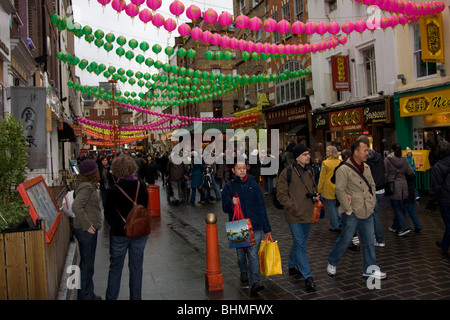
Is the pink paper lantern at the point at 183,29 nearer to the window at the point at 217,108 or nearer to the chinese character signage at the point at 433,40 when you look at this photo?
the chinese character signage at the point at 433,40

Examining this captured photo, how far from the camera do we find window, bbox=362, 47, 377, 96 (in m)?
16.2

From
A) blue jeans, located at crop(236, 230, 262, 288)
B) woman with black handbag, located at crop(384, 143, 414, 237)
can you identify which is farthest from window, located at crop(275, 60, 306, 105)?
blue jeans, located at crop(236, 230, 262, 288)

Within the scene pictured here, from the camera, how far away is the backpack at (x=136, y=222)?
160 inches

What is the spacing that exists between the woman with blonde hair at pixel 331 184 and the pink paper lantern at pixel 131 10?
5.27 meters

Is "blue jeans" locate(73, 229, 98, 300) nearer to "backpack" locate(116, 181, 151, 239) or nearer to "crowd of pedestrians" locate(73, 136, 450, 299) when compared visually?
"crowd of pedestrians" locate(73, 136, 450, 299)

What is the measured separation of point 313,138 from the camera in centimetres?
2012

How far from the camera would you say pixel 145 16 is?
8.77m

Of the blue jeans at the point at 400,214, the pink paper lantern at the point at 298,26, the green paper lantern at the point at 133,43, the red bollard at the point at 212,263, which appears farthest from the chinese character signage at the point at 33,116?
the blue jeans at the point at 400,214

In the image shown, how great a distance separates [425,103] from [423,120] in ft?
3.07

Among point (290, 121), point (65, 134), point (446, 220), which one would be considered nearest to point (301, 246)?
point (446, 220)
